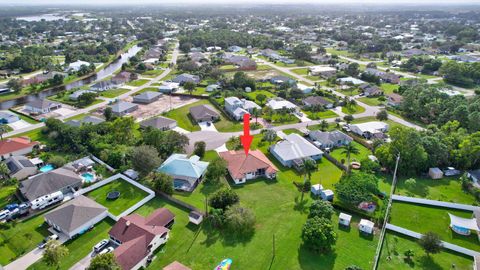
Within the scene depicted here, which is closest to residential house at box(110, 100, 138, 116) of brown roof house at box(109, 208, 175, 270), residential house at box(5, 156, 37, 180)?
residential house at box(5, 156, 37, 180)

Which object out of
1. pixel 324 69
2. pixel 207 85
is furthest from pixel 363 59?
pixel 207 85

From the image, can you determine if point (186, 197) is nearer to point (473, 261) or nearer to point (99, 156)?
point (99, 156)

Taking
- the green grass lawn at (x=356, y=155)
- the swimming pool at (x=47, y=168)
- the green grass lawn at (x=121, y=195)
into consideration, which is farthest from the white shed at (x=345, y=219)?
the swimming pool at (x=47, y=168)

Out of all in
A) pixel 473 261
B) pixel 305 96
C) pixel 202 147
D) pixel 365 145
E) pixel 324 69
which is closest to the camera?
pixel 473 261

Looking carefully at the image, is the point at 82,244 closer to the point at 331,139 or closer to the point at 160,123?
the point at 160,123

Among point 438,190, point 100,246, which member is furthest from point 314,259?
point 438,190

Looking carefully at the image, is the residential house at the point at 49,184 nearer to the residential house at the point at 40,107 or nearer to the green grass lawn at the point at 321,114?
the residential house at the point at 40,107

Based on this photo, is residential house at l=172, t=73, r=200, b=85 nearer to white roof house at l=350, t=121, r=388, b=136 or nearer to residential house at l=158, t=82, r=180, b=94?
residential house at l=158, t=82, r=180, b=94
